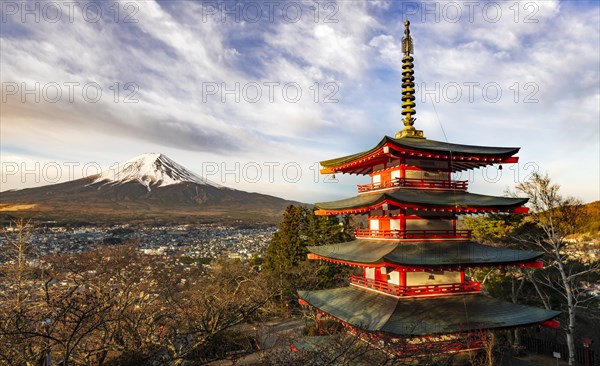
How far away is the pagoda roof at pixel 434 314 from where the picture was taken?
1214 cm

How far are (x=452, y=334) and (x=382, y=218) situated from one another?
5.21m

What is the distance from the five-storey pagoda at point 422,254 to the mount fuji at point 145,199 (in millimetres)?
101198

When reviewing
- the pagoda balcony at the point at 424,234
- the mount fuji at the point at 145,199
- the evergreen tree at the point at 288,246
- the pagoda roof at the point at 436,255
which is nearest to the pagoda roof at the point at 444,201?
the pagoda balcony at the point at 424,234

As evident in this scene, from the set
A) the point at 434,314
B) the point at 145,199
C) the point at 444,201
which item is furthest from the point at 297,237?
the point at 145,199

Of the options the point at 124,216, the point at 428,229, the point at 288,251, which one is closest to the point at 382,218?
the point at 428,229

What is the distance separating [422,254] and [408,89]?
7.83 metres

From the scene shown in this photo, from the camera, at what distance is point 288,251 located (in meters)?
38.1

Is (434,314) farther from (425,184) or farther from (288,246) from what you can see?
(288,246)

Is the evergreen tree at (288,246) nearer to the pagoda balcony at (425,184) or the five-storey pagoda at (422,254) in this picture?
the five-storey pagoda at (422,254)

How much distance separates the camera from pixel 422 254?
13688 mm

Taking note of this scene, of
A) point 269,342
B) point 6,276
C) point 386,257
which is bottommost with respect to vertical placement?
point 269,342

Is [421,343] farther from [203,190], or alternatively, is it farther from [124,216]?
[203,190]

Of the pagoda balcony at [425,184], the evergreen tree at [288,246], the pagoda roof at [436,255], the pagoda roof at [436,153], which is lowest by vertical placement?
the evergreen tree at [288,246]

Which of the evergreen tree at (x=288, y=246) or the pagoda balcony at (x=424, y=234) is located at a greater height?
the pagoda balcony at (x=424, y=234)
